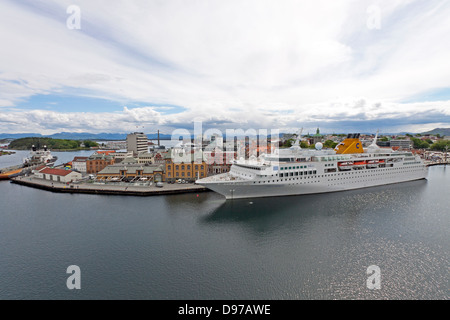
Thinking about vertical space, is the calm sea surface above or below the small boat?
below

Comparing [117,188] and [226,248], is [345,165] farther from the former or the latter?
[117,188]

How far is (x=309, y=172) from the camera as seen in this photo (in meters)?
28.6

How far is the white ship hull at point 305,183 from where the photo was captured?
26109 millimetres

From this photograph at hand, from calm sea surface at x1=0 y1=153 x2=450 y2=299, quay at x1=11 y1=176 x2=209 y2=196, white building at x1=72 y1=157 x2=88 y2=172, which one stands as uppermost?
white building at x1=72 y1=157 x2=88 y2=172

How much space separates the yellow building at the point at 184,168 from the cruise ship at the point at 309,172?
656cm

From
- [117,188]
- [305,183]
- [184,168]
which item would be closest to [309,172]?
[305,183]

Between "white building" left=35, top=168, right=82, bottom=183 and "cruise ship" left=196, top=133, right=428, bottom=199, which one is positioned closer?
"cruise ship" left=196, top=133, right=428, bottom=199

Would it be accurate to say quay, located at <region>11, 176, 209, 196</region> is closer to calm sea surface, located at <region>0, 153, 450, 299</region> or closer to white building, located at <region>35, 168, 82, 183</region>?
white building, located at <region>35, 168, 82, 183</region>

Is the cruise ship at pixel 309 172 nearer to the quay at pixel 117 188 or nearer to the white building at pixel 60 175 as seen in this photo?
the quay at pixel 117 188

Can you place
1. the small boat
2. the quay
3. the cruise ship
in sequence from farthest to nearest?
the small boat < the quay < the cruise ship

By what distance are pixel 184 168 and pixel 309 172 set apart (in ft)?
63.2

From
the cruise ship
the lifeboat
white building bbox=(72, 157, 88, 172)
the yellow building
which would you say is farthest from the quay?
the lifeboat

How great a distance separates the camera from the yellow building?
3506 cm

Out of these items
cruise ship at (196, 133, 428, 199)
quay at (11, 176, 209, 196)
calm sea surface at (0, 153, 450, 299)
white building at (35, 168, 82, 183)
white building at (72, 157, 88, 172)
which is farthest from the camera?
white building at (72, 157, 88, 172)
